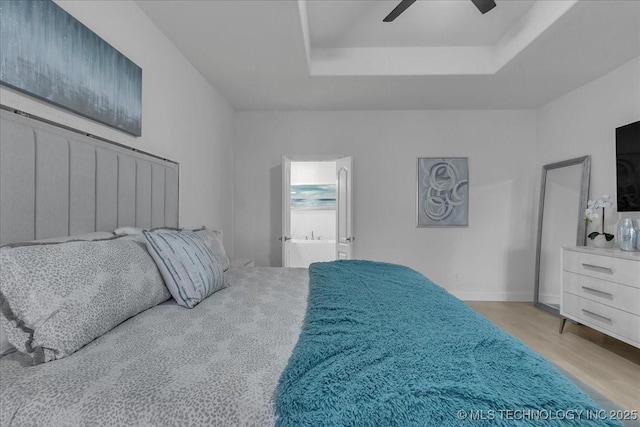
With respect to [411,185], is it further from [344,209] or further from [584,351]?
[584,351]

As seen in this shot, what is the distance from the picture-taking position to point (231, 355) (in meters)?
0.96

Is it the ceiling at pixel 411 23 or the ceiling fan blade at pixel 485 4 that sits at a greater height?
the ceiling at pixel 411 23

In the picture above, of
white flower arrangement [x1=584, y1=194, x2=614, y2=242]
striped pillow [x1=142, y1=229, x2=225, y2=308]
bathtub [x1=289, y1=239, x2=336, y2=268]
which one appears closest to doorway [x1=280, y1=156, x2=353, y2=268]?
bathtub [x1=289, y1=239, x2=336, y2=268]

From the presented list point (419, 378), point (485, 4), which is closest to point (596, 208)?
point (485, 4)

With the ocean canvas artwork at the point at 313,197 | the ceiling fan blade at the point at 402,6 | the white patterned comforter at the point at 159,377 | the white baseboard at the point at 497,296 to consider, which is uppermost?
the ceiling fan blade at the point at 402,6

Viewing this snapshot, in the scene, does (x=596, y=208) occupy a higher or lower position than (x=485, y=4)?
lower

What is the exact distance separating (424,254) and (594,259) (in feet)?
6.09

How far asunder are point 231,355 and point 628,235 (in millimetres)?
3204

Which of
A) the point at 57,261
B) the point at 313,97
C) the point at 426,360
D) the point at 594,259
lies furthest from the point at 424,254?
the point at 57,261

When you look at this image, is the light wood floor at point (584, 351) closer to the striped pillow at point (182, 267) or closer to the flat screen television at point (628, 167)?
the flat screen television at point (628, 167)

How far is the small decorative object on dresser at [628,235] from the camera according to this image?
256cm

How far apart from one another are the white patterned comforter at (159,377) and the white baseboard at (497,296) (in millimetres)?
3690

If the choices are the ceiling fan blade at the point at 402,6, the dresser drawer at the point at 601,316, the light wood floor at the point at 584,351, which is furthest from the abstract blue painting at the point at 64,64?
the dresser drawer at the point at 601,316

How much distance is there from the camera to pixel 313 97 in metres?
3.81
